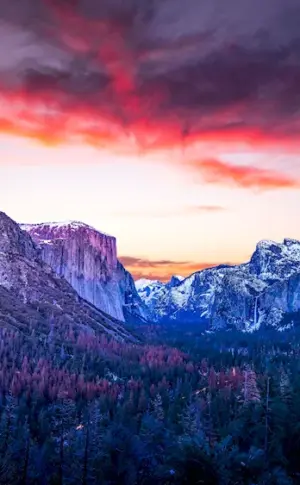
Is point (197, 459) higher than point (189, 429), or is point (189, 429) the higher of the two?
point (197, 459)

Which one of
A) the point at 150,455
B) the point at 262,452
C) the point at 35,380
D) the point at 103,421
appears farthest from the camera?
the point at 35,380

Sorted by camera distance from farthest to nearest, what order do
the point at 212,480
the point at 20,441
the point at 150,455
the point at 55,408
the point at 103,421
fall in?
the point at 55,408 < the point at 103,421 < the point at 20,441 < the point at 150,455 < the point at 212,480

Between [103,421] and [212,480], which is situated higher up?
[212,480]

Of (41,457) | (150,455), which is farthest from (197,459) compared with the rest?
(41,457)

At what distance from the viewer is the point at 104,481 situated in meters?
76.3

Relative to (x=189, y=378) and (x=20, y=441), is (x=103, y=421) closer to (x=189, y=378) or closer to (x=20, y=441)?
(x=20, y=441)

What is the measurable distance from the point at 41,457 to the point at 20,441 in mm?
11709

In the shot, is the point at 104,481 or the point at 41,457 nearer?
the point at 104,481

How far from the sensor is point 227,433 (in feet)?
320

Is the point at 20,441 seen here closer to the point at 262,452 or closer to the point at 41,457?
the point at 41,457

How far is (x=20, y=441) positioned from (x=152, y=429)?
25.4m

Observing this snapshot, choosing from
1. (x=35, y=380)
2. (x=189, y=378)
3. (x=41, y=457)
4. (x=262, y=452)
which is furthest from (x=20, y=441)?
(x=189, y=378)

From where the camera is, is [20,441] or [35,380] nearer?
[20,441]

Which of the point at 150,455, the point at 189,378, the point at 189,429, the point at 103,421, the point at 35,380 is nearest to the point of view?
the point at 150,455
